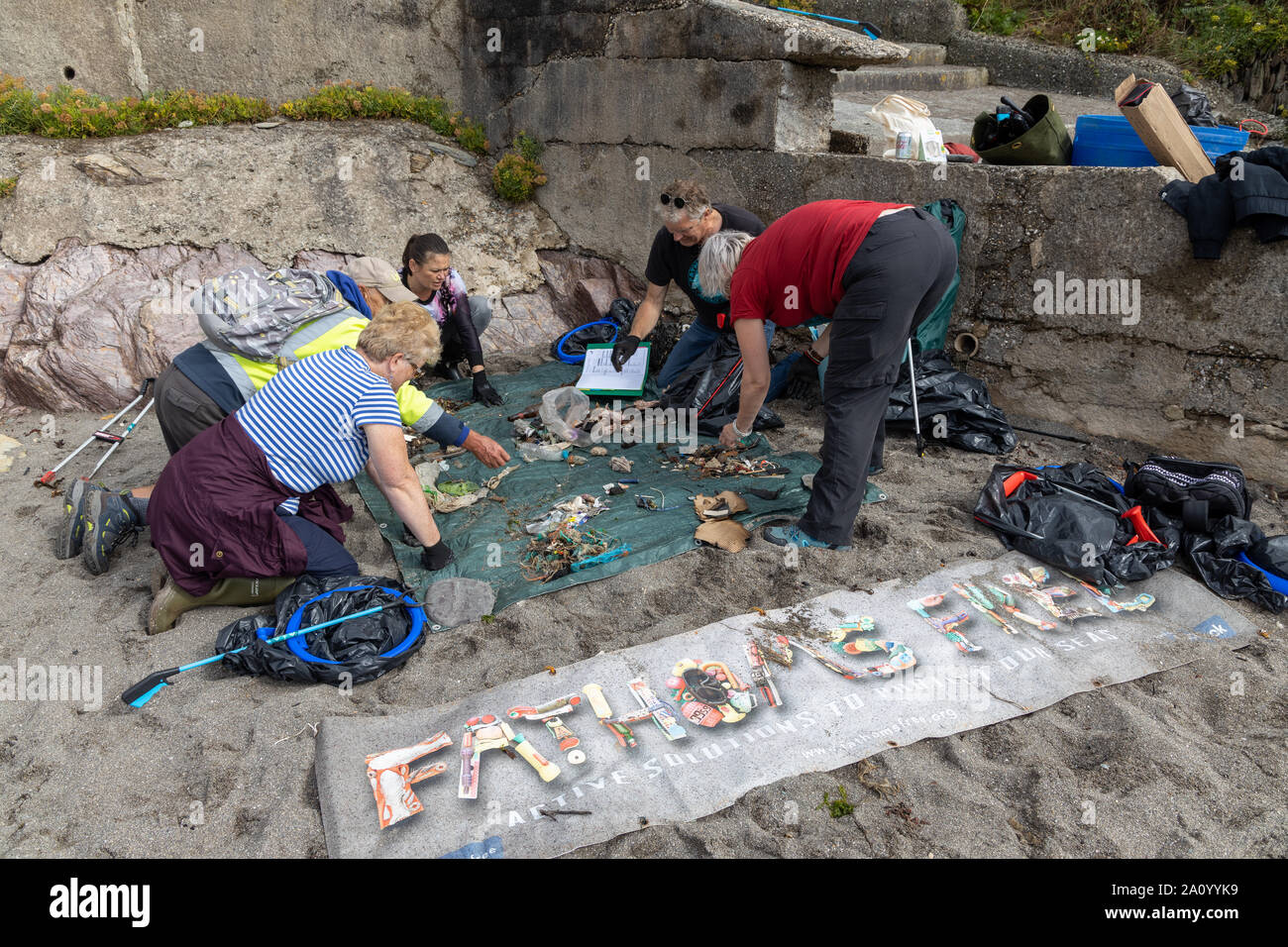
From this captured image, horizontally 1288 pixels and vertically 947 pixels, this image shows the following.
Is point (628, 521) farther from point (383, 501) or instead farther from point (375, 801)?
point (375, 801)

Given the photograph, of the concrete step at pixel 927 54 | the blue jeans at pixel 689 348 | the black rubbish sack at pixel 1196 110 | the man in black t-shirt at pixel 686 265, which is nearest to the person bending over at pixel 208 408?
the man in black t-shirt at pixel 686 265

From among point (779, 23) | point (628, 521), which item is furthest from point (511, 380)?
point (779, 23)

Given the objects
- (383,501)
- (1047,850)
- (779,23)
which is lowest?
(1047,850)

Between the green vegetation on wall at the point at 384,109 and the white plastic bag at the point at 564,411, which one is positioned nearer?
the white plastic bag at the point at 564,411

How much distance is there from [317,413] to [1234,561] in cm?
411

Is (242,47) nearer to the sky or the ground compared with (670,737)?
nearer to the sky

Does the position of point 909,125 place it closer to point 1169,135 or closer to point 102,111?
point 1169,135

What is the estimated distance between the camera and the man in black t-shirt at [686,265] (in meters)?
4.86

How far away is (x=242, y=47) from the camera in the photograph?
7.25m

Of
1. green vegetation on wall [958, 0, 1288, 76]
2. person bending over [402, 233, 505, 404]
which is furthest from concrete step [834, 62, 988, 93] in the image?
person bending over [402, 233, 505, 404]

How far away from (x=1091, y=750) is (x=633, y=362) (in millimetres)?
3979

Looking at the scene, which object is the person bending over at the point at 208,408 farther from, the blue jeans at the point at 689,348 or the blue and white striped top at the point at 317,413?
the blue jeans at the point at 689,348

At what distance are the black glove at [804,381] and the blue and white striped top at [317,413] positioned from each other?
3.15 meters

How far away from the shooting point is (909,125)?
208 inches
